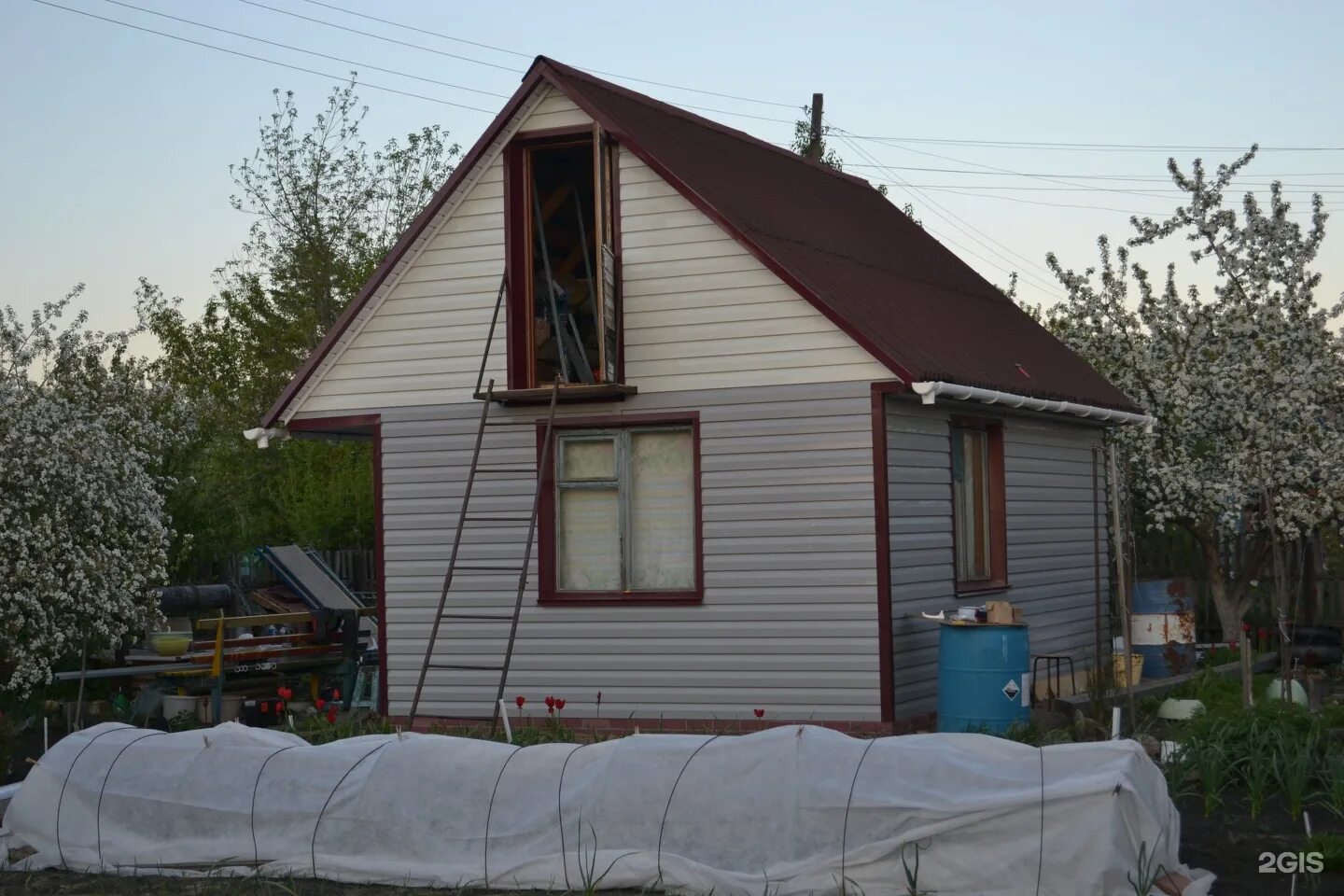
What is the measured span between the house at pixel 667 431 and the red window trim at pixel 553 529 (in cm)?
3

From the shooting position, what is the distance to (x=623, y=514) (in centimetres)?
1413

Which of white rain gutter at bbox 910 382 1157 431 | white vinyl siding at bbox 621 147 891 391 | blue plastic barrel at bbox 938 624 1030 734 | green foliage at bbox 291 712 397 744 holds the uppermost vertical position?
white vinyl siding at bbox 621 147 891 391

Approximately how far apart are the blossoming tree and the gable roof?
6.11ft

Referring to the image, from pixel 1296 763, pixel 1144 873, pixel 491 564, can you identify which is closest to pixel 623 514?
pixel 491 564

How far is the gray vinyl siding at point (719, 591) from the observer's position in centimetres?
1319

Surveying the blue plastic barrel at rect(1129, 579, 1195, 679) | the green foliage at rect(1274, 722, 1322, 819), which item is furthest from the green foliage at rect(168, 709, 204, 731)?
the green foliage at rect(1274, 722, 1322, 819)

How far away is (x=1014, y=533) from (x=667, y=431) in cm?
391

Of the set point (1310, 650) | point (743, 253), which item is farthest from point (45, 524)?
point (1310, 650)

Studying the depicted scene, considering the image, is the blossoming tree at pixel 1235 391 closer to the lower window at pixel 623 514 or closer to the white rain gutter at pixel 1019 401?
the white rain gutter at pixel 1019 401

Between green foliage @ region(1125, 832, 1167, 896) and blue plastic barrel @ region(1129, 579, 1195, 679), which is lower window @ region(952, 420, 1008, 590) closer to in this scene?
blue plastic barrel @ region(1129, 579, 1195, 679)

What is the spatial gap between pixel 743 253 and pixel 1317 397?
9.62 metres

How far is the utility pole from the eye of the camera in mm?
25906

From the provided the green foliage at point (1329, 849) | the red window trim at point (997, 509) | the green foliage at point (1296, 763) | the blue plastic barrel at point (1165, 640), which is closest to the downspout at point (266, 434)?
the red window trim at point (997, 509)

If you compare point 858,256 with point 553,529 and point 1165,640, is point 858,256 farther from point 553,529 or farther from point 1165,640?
point 1165,640
